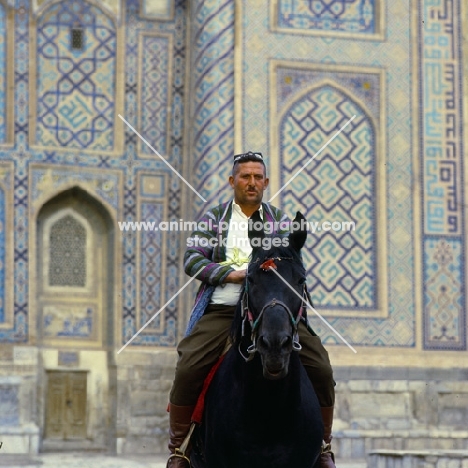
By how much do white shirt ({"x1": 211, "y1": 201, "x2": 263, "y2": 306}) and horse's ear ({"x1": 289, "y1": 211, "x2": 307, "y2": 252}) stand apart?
668mm

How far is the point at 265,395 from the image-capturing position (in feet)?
17.6

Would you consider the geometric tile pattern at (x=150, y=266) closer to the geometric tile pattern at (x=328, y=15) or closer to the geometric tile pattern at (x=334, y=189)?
the geometric tile pattern at (x=334, y=189)

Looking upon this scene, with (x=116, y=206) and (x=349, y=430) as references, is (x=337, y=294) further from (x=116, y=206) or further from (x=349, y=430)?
(x=116, y=206)

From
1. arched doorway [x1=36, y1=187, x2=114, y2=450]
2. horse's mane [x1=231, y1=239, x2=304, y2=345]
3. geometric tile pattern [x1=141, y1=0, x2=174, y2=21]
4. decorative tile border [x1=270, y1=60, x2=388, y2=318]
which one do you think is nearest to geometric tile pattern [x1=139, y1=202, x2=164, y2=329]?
arched doorway [x1=36, y1=187, x2=114, y2=450]

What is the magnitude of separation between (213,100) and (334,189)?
1534 millimetres

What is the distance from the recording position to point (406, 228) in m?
13.2

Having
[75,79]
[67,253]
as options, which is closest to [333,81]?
[75,79]

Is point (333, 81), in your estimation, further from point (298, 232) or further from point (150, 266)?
point (298, 232)

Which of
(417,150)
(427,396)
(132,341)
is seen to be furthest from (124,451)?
(417,150)

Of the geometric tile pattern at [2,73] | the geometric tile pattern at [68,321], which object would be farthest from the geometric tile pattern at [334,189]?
the geometric tile pattern at [2,73]

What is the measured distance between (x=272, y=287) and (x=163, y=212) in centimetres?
822

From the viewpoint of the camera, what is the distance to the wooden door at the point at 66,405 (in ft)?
42.2

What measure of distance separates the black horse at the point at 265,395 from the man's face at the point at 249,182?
702mm

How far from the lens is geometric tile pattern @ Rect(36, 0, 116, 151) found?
1320cm
